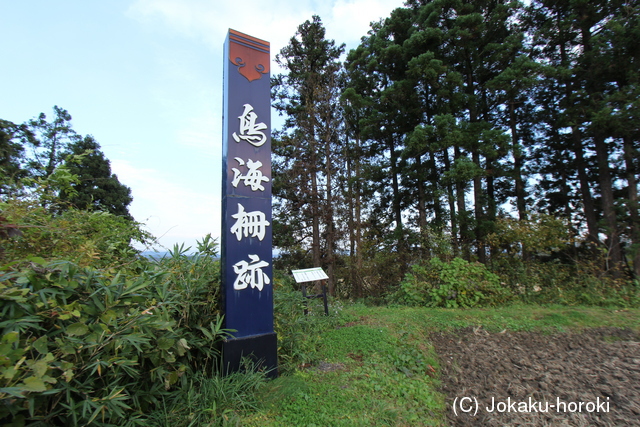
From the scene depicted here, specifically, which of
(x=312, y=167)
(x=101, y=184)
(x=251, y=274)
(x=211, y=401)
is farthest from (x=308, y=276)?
(x=101, y=184)

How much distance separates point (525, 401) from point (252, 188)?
295 centimetres

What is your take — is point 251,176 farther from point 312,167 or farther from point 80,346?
point 312,167

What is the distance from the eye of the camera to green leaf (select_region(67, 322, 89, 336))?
4.71 ft

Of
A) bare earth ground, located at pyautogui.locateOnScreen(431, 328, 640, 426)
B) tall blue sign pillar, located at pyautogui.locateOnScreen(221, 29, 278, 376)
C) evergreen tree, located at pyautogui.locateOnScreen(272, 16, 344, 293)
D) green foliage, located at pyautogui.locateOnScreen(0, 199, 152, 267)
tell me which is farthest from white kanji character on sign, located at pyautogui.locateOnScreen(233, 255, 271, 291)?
evergreen tree, located at pyautogui.locateOnScreen(272, 16, 344, 293)

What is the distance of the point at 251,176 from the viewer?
2.78m

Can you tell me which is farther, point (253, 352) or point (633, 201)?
point (633, 201)

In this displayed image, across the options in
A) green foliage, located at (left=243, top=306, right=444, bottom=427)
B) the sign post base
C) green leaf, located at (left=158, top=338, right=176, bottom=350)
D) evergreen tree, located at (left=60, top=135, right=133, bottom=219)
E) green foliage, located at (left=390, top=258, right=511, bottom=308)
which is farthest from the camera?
evergreen tree, located at (left=60, top=135, right=133, bottom=219)

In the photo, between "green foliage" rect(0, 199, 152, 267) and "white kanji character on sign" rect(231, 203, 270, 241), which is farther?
"white kanji character on sign" rect(231, 203, 270, 241)

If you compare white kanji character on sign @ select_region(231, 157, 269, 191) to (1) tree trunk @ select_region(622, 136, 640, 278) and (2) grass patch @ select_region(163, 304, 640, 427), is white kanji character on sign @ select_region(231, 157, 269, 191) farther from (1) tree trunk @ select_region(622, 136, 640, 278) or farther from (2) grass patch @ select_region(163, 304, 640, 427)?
(1) tree trunk @ select_region(622, 136, 640, 278)

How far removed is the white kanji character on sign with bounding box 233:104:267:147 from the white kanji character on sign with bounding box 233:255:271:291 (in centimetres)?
116

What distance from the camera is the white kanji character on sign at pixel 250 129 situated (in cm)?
279

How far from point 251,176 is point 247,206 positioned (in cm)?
31

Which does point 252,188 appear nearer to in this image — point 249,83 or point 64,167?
point 249,83

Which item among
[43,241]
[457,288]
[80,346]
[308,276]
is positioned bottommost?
[457,288]
